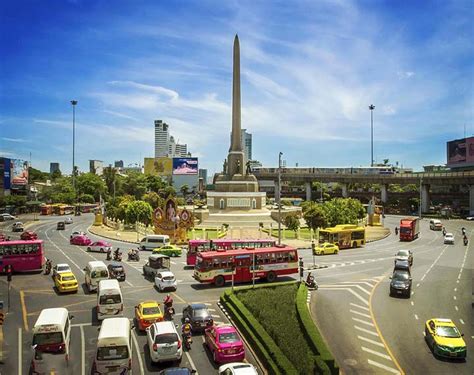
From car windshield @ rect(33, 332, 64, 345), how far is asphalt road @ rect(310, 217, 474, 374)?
37.6 ft

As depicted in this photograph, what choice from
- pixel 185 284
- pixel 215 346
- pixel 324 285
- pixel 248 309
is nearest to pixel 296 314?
pixel 248 309

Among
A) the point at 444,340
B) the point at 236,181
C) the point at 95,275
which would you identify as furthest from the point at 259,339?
the point at 236,181

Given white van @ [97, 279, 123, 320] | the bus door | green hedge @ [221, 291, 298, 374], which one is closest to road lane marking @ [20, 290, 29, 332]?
white van @ [97, 279, 123, 320]

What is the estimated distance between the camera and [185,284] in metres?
30.3

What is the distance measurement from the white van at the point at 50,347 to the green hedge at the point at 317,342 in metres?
9.76

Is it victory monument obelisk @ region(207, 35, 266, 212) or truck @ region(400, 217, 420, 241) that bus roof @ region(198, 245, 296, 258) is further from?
victory monument obelisk @ region(207, 35, 266, 212)

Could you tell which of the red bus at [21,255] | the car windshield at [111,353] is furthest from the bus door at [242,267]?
the red bus at [21,255]

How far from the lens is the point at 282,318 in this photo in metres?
20.9

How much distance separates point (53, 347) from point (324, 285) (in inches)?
762

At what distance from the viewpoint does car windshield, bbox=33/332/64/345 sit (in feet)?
53.7

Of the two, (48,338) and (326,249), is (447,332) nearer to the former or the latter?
(48,338)

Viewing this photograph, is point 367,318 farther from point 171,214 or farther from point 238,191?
point 238,191

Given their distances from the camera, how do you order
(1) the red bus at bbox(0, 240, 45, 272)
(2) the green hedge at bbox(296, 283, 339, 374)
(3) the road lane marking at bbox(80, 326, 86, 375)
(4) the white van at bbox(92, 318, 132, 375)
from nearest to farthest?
1. (4) the white van at bbox(92, 318, 132, 375)
2. (2) the green hedge at bbox(296, 283, 339, 374)
3. (3) the road lane marking at bbox(80, 326, 86, 375)
4. (1) the red bus at bbox(0, 240, 45, 272)

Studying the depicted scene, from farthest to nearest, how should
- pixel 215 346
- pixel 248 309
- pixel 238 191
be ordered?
pixel 238 191
pixel 248 309
pixel 215 346
